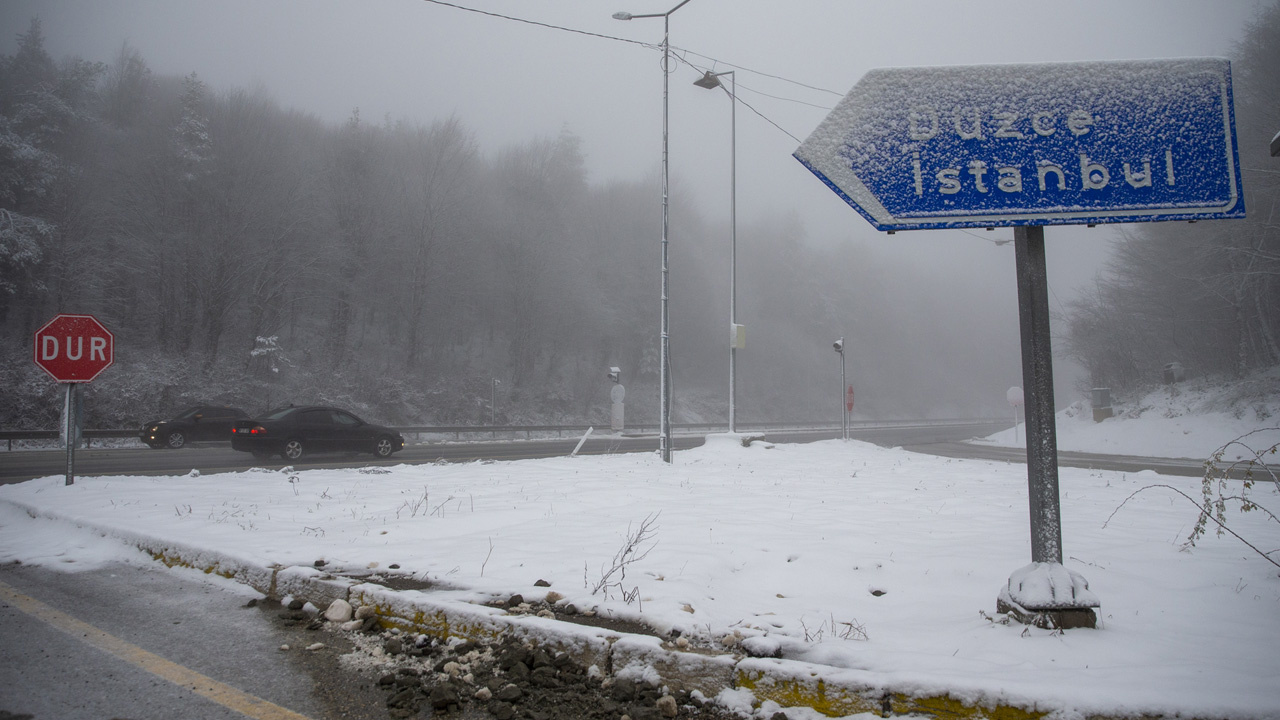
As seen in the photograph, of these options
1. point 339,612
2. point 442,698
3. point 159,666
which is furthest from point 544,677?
point 159,666

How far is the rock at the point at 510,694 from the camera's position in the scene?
2.70 m

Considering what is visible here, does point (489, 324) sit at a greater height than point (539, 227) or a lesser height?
lesser

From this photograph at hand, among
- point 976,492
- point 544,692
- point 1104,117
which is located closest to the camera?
point 544,692

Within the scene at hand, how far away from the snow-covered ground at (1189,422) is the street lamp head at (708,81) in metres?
18.4

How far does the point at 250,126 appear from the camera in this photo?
105ft

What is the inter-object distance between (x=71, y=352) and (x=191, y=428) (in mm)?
14026

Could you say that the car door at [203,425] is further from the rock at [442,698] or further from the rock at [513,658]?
the rock at [442,698]

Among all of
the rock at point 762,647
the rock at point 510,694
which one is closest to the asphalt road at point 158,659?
the rock at point 510,694

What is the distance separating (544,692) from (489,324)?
4182 centimetres

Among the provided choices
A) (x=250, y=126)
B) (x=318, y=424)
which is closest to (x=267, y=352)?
(x=250, y=126)

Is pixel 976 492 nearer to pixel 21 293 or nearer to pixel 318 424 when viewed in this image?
pixel 318 424

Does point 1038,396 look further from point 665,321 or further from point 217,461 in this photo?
point 217,461

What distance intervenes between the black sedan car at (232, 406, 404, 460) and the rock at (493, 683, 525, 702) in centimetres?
1602

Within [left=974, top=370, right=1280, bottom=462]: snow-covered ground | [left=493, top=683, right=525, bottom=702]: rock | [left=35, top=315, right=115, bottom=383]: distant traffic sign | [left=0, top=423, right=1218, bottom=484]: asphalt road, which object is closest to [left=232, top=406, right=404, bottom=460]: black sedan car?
[left=0, top=423, right=1218, bottom=484]: asphalt road
